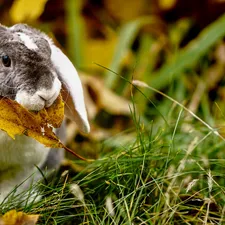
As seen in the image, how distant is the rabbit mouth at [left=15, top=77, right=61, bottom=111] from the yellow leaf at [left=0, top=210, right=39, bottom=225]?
1.08 feet

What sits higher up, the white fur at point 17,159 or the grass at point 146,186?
the white fur at point 17,159

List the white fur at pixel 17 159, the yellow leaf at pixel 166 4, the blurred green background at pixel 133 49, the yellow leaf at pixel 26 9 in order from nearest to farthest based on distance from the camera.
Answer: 1. the white fur at pixel 17 159
2. the yellow leaf at pixel 26 9
3. the blurred green background at pixel 133 49
4. the yellow leaf at pixel 166 4

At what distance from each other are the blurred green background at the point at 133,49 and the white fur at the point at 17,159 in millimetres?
874

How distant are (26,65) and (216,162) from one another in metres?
0.70

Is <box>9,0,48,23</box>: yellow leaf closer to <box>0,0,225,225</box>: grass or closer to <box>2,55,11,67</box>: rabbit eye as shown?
<box>0,0,225,225</box>: grass

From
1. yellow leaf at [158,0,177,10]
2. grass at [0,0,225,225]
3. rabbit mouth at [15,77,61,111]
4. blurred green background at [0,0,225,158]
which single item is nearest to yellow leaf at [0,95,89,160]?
rabbit mouth at [15,77,61,111]

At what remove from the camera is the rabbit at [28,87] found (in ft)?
5.95

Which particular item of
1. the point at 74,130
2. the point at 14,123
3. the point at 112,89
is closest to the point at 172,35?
the point at 112,89

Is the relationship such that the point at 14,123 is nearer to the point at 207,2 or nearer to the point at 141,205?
the point at 141,205

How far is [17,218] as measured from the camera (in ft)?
5.44

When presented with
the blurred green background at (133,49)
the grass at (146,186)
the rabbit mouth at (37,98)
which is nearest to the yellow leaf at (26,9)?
the blurred green background at (133,49)

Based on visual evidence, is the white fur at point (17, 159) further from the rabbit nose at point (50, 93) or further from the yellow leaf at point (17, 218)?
the yellow leaf at point (17, 218)

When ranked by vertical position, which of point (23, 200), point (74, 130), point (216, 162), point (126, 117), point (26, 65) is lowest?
point (126, 117)

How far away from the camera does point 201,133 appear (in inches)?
95.3
